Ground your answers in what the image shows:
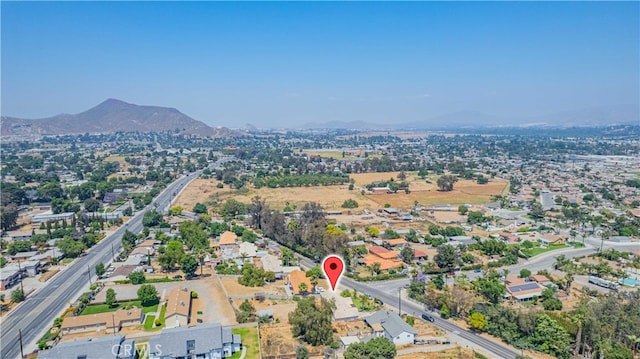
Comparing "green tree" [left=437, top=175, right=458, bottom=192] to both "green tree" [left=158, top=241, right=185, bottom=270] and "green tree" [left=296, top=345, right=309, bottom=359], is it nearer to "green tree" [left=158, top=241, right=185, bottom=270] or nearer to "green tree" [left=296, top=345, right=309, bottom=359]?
"green tree" [left=158, top=241, right=185, bottom=270]

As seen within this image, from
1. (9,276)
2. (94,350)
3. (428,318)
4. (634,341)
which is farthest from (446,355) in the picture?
(9,276)

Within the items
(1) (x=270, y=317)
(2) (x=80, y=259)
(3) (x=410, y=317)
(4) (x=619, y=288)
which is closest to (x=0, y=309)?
(2) (x=80, y=259)

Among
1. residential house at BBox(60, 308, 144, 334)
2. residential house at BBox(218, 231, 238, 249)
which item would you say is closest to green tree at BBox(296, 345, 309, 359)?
residential house at BBox(60, 308, 144, 334)

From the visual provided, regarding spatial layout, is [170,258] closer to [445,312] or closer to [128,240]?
[128,240]

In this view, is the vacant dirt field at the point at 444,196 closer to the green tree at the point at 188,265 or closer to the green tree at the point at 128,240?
the green tree at the point at 188,265

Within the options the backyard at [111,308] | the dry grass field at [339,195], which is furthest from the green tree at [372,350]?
the dry grass field at [339,195]

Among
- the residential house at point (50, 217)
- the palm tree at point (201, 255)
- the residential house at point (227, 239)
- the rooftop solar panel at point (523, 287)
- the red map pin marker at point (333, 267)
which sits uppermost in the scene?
the red map pin marker at point (333, 267)
